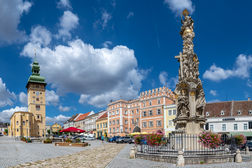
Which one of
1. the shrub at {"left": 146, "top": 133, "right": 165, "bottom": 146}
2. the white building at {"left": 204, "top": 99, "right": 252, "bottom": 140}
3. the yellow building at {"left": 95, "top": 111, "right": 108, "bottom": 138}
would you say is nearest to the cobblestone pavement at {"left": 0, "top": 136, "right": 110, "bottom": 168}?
the shrub at {"left": 146, "top": 133, "right": 165, "bottom": 146}

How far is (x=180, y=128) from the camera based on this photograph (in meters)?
15.4

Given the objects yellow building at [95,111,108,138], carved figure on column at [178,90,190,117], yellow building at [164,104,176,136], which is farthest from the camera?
yellow building at [95,111,108,138]

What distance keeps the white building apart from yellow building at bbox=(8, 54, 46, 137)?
61.3 m

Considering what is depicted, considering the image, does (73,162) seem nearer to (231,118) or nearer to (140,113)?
(231,118)

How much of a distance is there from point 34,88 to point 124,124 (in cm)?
4201

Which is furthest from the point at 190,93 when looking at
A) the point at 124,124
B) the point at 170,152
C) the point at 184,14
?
the point at 124,124

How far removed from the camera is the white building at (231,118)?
42938mm

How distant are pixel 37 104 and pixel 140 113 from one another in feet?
145

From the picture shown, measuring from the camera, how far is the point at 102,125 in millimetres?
74375

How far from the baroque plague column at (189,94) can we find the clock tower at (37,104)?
7565 cm

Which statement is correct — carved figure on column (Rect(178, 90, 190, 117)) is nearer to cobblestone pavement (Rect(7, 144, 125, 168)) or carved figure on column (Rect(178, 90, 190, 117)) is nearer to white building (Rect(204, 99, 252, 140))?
cobblestone pavement (Rect(7, 144, 125, 168))

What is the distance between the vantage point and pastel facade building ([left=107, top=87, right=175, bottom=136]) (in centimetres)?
5744

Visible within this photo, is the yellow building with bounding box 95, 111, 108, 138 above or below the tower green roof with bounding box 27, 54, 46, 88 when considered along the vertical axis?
below

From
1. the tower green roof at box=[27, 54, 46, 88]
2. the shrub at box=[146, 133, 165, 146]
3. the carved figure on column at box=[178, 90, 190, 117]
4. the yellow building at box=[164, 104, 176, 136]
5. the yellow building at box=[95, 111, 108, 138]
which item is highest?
the tower green roof at box=[27, 54, 46, 88]
